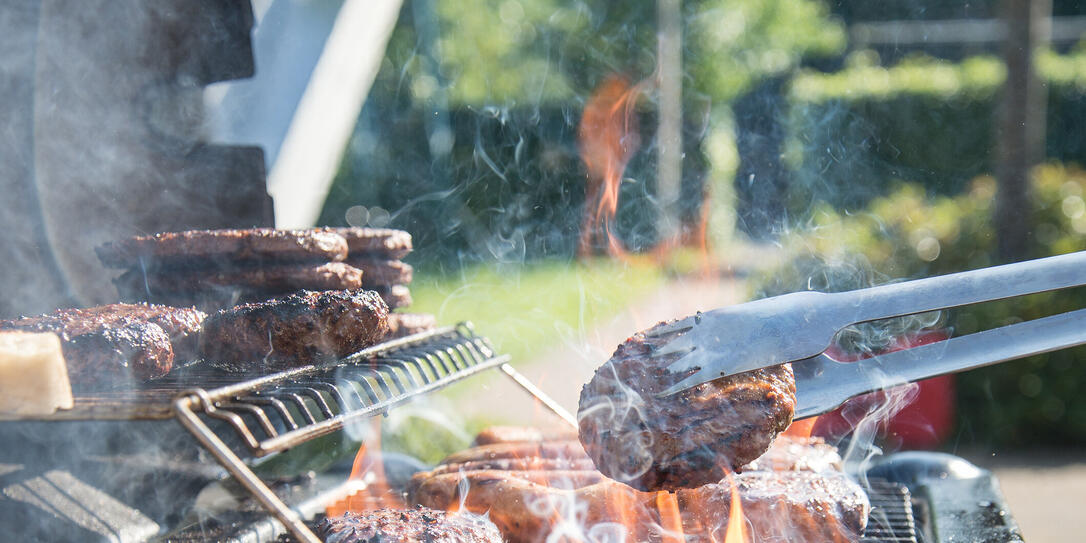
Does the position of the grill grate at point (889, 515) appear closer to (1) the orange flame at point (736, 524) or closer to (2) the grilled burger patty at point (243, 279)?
(1) the orange flame at point (736, 524)

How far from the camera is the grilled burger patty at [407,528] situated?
203 cm

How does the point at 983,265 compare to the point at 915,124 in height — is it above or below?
below

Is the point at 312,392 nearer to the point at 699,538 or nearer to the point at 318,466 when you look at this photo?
the point at 699,538

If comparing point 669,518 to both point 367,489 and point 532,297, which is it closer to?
point 367,489

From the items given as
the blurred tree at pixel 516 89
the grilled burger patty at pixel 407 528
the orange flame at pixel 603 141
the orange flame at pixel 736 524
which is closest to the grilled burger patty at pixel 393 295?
the grilled burger patty at pixel 407 528

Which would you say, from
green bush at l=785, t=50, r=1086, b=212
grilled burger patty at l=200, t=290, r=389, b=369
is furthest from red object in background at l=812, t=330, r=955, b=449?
green bush at l=785, t=50, r=1086, b=212

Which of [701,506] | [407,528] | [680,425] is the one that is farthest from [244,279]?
[701,506]

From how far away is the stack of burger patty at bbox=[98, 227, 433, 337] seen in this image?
9.12 feet

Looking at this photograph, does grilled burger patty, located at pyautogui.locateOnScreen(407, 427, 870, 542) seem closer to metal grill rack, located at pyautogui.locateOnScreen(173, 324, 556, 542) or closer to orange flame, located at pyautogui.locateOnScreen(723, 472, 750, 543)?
orange flame, located at pyautogui.locateOnScreen(723, 472, 750, 543)

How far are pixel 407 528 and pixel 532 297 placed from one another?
1068cm

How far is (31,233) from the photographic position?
9.14 ft

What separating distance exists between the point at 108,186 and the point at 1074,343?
3280 millimetres

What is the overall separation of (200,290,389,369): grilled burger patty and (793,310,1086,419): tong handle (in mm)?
1378

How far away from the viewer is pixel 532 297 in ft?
41.9
